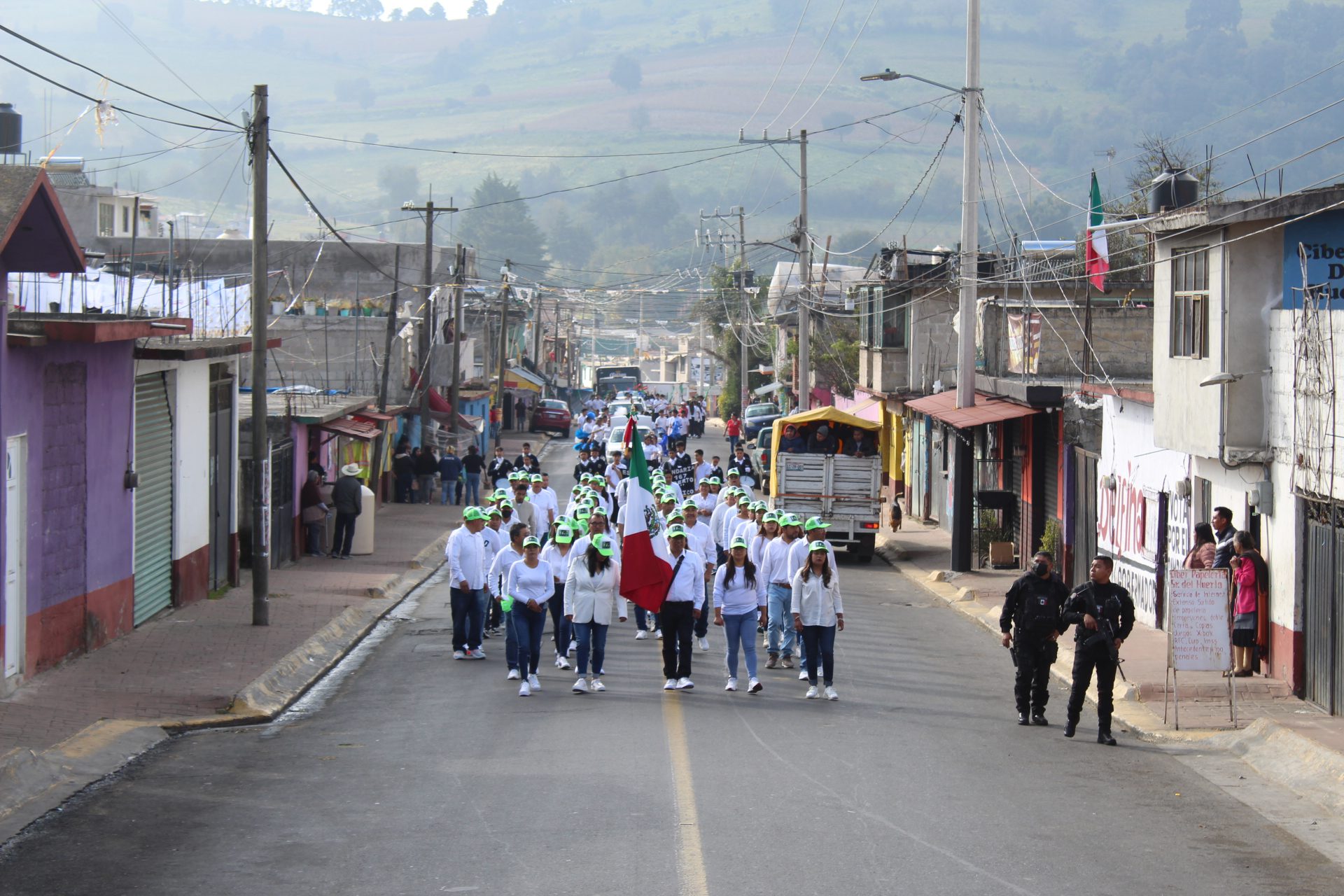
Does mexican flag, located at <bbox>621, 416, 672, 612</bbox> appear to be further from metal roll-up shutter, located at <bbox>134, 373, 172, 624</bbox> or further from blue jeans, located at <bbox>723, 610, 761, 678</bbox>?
metal roll-up shutter, located at <bbox>134, 373, 172, 624</bbox>

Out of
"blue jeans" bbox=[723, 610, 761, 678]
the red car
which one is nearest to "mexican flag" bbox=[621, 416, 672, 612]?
"blue jeans" bbox=[723, 610, 761, 678]

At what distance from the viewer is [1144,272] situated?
36.0m

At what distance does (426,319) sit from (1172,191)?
28.1 m

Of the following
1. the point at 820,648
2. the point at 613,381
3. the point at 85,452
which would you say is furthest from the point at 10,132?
the point at 613,381

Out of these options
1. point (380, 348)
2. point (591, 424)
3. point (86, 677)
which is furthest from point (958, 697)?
point (591, 424)

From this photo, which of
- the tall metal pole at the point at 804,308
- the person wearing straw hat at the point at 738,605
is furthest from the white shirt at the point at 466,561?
the tall metal pole at the point at 804,308

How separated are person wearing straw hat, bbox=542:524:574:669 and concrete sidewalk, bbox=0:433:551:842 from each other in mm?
2584

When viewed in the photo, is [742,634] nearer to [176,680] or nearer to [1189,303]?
[176,680]

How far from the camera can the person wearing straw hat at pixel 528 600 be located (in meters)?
14.3

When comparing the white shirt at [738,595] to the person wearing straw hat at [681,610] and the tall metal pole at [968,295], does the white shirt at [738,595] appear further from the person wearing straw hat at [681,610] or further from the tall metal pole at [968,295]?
the tall metal pole at [968,295]

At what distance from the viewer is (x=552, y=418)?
7069cm

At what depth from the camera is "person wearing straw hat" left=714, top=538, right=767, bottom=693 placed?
14.6 m

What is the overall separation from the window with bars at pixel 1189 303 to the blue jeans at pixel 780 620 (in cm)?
540

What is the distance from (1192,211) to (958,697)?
589 centimetres
